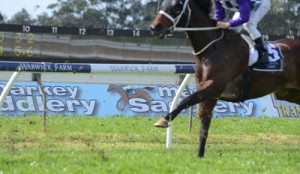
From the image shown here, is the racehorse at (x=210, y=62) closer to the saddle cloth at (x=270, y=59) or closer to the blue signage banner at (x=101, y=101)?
the saddle cloth at (x=270, y=59)

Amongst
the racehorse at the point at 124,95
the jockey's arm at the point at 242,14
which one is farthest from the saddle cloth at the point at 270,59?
the racehorse at the point at 124,95

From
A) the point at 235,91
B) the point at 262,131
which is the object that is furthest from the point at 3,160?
the point at 262,131

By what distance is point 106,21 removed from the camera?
208ft

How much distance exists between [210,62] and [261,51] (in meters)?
1.02

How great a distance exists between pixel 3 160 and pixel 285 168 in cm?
338

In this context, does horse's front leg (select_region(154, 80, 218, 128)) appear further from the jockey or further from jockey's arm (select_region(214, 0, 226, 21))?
jockey's arm (select_region(214, 0, 226, 21))

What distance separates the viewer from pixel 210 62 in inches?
337

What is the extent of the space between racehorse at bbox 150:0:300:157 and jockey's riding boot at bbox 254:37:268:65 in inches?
6.1

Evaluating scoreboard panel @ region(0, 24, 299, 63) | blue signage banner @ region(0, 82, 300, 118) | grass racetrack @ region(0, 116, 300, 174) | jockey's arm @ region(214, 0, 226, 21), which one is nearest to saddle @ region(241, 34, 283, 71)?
jockey's arm @ region(214, 0, 226, 21)

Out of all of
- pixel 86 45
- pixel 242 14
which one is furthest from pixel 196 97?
pixel 86 45

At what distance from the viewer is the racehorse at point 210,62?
27.6 ft

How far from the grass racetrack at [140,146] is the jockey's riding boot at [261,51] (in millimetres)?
1336

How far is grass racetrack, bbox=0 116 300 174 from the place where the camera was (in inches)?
291

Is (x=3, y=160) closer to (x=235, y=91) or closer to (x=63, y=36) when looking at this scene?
(x=235, y=91)
